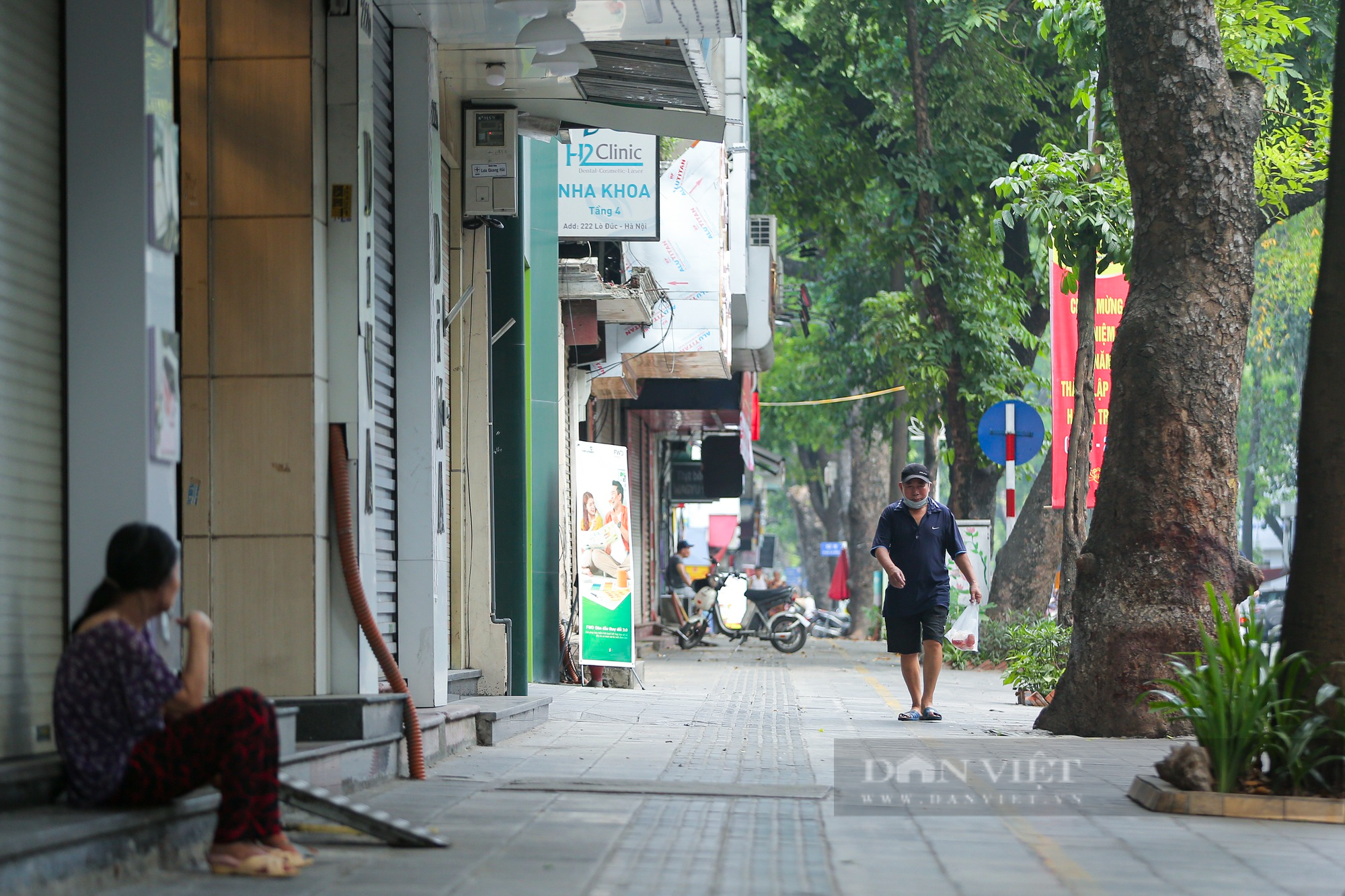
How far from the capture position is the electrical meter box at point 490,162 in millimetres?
11047

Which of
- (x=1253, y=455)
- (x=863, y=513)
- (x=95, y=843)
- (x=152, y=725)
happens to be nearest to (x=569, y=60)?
(x=152, y=725)

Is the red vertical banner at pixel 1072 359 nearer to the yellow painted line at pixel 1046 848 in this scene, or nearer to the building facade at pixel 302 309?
the building facade at pixel 302 309

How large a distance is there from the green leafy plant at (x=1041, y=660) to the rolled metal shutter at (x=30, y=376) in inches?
348

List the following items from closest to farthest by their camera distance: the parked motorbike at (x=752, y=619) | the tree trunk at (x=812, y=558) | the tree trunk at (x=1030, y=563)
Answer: the tree trunk at (x=1030, y=563) → the parked motorbike at (x=752, y=619) → the tree trunk at (x=812, y=558)

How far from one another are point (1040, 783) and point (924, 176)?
52.3 feet

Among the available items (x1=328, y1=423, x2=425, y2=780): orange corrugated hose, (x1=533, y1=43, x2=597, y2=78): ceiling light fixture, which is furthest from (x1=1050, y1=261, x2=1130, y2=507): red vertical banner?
(x1=328, y1=423, x2=425, y2=780): orange corrugated hose

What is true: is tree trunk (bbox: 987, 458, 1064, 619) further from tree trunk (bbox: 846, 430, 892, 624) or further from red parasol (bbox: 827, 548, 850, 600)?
red parasol (bbox: 827, 548, 850, 600)

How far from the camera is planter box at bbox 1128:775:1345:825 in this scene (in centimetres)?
648

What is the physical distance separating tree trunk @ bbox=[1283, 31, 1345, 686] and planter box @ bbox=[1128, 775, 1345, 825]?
57 cm

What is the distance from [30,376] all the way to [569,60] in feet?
14.4

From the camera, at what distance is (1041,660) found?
43.1 ft

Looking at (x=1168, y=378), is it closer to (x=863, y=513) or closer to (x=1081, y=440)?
(x=1081, y=440)

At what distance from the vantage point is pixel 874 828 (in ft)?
19.7

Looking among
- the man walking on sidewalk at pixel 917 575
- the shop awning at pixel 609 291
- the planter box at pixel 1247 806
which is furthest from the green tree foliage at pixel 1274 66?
the planter box at pixel 1247 806
